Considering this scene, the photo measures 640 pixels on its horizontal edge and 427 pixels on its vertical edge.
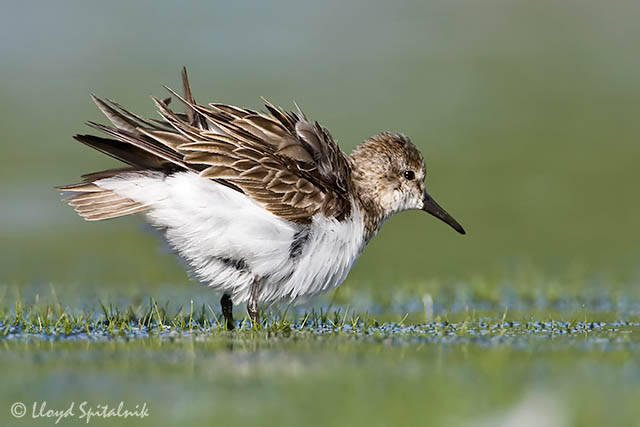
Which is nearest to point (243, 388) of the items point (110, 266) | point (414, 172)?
point (414, 172)

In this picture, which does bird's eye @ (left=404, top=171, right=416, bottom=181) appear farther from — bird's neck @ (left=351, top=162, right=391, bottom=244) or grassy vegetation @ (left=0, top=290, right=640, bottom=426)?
grassy vegetation @ (left=0, top=290, right=640, bottom=426)

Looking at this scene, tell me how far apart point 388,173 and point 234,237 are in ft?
7.65

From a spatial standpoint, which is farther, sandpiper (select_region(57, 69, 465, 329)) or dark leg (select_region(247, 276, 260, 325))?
dark leg (select_region(247, 276, 260, 325))

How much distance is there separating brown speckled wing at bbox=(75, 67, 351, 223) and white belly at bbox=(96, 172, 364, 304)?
128mm

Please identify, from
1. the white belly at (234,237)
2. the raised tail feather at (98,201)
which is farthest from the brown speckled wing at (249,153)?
the raised tail feather at (98,201)

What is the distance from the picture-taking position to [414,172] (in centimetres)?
1062

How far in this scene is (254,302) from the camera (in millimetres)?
9125

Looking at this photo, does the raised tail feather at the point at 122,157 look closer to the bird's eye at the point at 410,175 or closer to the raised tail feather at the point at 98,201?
the raised tail feather at the point at 98,201

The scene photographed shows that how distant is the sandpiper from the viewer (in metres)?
8.64

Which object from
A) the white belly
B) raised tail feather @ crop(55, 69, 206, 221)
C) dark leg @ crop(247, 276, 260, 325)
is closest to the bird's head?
the white belly

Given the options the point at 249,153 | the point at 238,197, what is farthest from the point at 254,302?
the point at 249,153

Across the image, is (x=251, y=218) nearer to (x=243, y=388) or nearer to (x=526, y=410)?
(x=243, y=388)

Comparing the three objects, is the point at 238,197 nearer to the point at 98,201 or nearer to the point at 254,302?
the point at 254,302

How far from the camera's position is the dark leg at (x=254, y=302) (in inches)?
356
